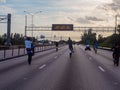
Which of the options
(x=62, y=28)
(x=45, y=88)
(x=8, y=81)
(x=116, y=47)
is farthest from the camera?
(x=62, y=28)

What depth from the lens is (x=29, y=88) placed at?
13.2m

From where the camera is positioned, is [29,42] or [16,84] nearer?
[16,84]

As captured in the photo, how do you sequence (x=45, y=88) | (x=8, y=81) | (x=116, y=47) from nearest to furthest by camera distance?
(x=45, y=88), (x=8, y=81), (x=116, y=47)

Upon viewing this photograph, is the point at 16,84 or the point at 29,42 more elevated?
the point at 29,42

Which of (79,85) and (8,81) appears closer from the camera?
(79,85)

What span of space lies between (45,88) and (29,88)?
23.3 inches

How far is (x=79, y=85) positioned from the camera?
46.7 feet

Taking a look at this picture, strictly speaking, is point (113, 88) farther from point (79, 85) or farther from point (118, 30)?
point (118, 30)

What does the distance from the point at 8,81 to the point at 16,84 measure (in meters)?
1.18

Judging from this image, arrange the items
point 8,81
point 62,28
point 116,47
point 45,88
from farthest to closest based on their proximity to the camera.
Result: point 62,28, point 116,47, point 8,81, point 45,88

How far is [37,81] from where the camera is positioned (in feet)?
50.6

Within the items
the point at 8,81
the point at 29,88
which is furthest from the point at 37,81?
the point at 29,88

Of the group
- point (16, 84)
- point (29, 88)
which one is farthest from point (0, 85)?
point (29, 88)

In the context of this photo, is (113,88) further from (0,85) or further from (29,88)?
(0,85)
